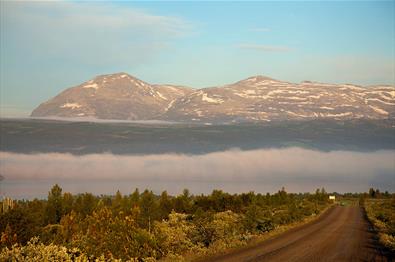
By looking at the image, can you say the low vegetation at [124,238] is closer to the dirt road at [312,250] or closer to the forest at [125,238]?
the forest at [125,238]

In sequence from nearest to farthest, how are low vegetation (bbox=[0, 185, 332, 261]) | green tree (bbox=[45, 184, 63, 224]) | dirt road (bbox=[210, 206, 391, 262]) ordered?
low vegetation (bbox=[0, 185, 332, 261]), dirt road (bbox=[210, 206, 391, 262]), green tree (bbox=[45, 184, 63, 224])

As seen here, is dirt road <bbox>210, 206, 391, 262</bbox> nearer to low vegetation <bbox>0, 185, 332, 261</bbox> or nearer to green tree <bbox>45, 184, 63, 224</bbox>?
low vegetation <bbox>0, 185, 332, 261</bbox>

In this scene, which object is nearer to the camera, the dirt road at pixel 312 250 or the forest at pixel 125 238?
the forest at pixel 125 238

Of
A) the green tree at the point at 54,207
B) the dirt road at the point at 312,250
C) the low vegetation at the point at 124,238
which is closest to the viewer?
the low vegetation at the point at 124,238

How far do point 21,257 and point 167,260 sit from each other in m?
11.2

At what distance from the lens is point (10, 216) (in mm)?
46125

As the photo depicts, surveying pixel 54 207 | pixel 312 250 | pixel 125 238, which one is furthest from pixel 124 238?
pixel 54 207

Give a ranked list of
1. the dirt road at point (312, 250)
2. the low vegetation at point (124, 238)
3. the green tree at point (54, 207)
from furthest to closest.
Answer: the green tree at point (54, 207) < the dirt road at point (312, 250) < the low vegetation at point (124, 238)

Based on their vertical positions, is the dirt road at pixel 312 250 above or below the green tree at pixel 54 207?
above

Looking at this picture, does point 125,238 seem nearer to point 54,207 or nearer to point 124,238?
point 124,238

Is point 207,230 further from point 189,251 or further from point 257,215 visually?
point 257,215

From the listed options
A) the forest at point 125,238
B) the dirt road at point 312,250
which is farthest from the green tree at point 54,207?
the dirt road at point 312,250

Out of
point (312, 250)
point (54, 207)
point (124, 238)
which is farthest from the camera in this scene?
point (54, 207)

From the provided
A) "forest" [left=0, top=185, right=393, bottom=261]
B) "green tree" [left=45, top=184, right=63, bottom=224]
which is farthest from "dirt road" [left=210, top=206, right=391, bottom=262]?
"green tree" [left=45, top=184, right=63, bottom=224]
